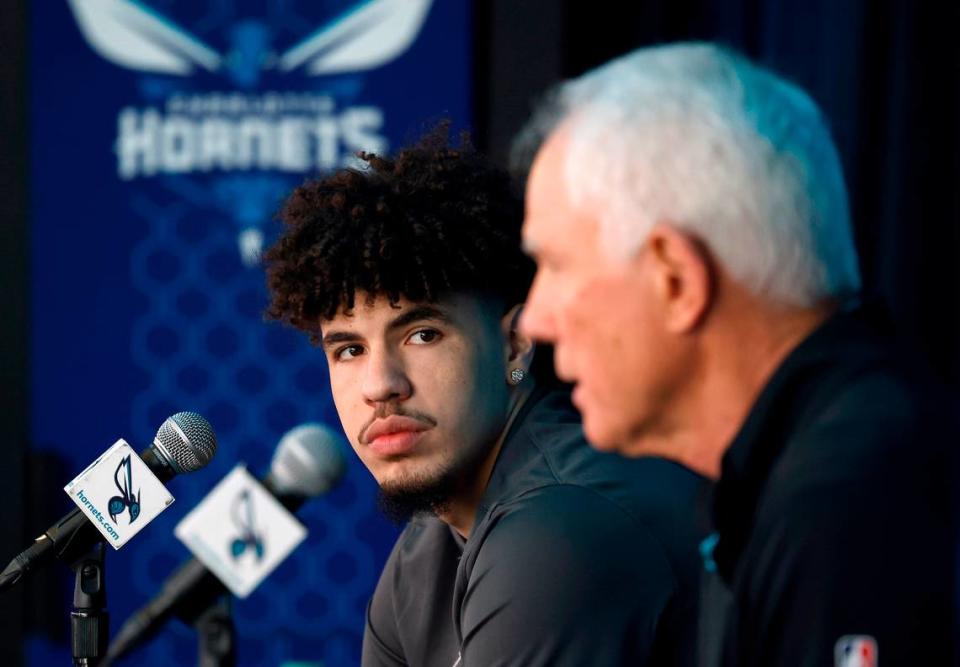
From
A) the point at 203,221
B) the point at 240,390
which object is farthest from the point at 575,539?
the point at 203,221

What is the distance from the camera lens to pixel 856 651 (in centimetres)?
113

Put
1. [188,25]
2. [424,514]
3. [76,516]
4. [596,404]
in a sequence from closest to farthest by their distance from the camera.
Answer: [596,404] → [76,516] → [424,514] → [188,25]

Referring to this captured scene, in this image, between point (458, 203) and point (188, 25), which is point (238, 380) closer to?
point (188, 25)

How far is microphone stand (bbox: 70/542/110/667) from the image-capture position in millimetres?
1767

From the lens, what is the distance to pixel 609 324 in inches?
53.4

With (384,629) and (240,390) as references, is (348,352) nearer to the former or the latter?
(384,629)

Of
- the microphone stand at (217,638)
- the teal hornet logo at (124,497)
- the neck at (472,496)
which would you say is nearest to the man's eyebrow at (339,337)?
the neck at (472,496)

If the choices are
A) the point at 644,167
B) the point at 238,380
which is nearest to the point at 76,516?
the point at 644,167

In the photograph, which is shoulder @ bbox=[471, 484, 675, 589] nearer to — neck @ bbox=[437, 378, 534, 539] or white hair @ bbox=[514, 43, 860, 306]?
neck @ bbox=[437, 378, 534, 539]

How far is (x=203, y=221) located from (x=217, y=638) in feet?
7.65

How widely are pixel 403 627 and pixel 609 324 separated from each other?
3.51 ft

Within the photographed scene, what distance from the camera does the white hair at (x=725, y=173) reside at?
1286 mm

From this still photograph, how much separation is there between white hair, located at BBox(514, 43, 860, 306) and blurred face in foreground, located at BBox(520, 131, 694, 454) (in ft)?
0.08

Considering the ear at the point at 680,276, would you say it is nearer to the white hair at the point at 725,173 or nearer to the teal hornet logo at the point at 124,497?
the white hair at the point at 725,173
